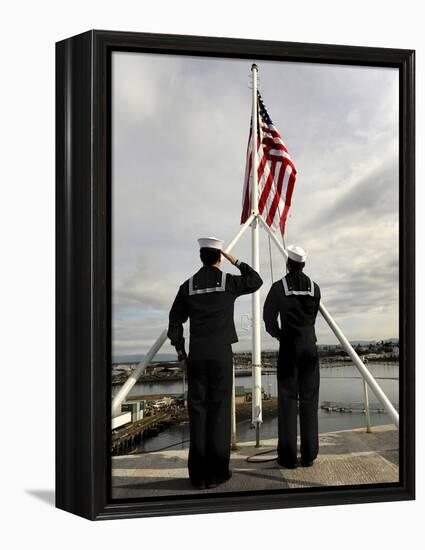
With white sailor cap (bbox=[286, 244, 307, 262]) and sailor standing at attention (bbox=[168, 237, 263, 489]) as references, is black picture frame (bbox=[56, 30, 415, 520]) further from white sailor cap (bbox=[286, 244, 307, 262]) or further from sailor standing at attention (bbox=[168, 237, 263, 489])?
white sailor cap (bbox=[286, 244, 307, 262])

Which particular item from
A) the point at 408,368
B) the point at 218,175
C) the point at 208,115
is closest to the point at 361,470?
the point at 408,368

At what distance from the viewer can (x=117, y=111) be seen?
511 cm

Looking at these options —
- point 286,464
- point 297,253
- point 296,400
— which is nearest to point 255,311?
point 297,253

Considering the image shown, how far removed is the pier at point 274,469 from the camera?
16.9 ft

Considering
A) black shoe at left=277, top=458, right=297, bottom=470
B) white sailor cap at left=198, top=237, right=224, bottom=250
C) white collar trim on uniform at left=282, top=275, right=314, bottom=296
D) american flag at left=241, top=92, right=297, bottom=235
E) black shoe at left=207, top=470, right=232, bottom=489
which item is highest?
american flag at left=241, top=92, right=297, bottom=235

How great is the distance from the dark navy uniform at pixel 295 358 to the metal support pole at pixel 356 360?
101mm

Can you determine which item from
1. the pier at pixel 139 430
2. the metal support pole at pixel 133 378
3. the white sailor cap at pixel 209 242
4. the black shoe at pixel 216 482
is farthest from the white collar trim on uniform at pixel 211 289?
the black shoe at pixel 216 482

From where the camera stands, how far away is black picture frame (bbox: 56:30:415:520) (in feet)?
16.5

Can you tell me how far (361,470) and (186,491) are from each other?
3.69 ft

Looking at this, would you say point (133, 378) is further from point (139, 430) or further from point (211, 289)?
point (211, 289)

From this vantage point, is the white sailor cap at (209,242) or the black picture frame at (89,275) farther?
the white sailor cap at (209,242)

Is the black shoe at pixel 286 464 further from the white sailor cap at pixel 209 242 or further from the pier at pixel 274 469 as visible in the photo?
the white sailor cap at pixel 209 242

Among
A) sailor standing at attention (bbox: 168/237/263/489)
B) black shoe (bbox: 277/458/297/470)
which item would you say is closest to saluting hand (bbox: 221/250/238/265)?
sailor standing at attention (bbox: 168/237/263/489)

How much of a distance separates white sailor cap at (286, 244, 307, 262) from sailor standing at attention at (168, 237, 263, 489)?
466mm
